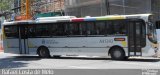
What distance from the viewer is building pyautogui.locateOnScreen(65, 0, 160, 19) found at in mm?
32688

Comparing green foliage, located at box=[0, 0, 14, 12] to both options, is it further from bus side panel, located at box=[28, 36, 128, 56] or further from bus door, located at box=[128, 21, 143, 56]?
bus door, located at box=[128, 21, 143, 56]

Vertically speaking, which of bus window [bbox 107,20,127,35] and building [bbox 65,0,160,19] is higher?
building [bbox 65,0,160,19]

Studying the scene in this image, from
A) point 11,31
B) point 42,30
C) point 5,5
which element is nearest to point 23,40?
point 11,31

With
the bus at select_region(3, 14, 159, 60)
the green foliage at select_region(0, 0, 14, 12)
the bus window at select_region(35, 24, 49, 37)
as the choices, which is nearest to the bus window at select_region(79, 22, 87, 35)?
the bus at select_region(3, 14, 159, 60)

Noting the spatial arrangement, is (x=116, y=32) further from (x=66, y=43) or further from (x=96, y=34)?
(x=66, y=43)

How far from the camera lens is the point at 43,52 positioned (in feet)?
86.5

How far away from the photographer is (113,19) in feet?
75.0

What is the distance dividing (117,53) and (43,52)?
18.5 feet

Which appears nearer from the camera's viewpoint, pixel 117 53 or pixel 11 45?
pixel 117 53

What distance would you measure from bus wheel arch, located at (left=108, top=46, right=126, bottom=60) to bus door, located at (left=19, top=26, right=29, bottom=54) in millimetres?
6510

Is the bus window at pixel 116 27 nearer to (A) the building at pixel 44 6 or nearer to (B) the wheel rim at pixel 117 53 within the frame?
(B) the wheel rim at pixel 117 53

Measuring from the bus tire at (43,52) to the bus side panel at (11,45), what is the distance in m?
1.94

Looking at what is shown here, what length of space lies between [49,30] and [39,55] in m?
1.91

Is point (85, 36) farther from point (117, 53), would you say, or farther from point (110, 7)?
point (110, 7)
